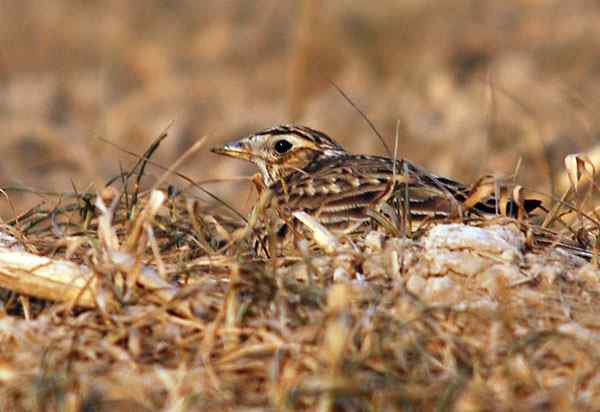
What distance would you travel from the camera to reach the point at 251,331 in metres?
4.23

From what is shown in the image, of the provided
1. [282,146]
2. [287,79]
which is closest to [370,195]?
[282,146]

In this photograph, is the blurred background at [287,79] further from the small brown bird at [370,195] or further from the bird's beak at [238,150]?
the small brown bird at [370,195]

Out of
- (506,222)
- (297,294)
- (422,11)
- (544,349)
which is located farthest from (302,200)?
(422,11)

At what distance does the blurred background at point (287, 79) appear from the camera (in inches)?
478

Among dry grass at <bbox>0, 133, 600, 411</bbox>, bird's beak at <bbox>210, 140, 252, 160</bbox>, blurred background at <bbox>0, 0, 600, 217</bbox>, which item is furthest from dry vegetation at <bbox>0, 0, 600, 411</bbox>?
blurred background at <bbox>0, 0, 600, 217</bbox>

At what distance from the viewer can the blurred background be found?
478 inches

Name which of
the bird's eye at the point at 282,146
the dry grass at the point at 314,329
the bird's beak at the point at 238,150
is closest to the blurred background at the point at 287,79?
the bird's eye at the point at 282,146

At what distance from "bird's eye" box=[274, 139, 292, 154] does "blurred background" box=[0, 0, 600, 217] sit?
2.53 meters

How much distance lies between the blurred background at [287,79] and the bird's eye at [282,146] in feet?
8.28

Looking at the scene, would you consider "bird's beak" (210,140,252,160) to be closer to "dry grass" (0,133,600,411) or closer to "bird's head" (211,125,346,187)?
"bird's head" (211,125,346,187)

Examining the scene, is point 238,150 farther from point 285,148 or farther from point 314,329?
point 314,329

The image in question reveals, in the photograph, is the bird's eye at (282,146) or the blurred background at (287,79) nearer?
the bird's eye at (282,146)

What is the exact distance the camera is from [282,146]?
7.39 metres

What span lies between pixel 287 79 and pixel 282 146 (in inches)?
359
